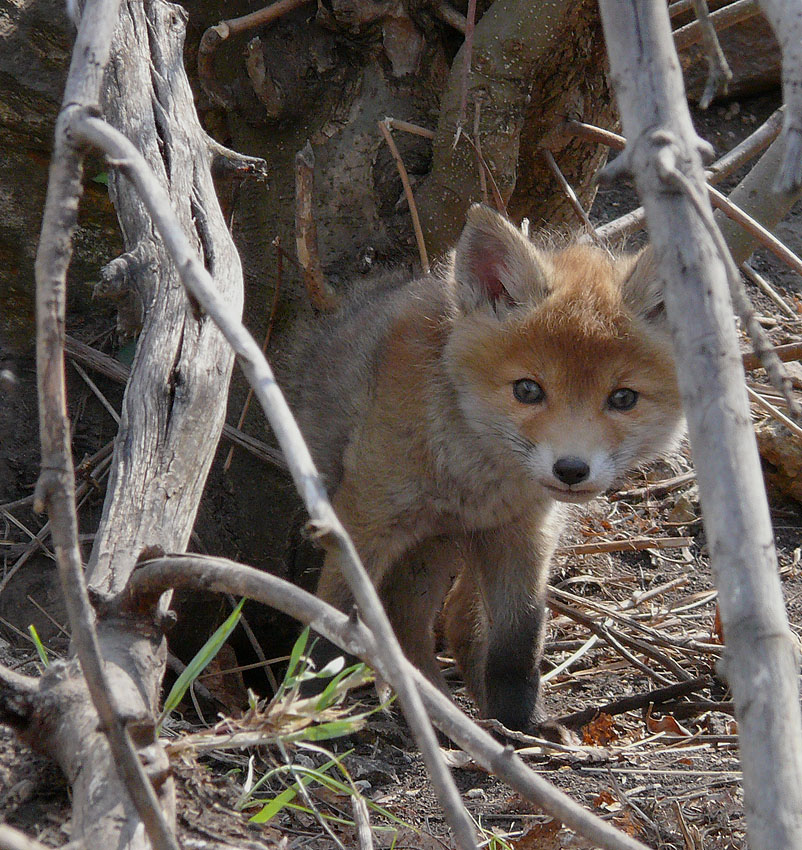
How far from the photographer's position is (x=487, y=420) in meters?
3.31

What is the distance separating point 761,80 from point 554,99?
148 inches

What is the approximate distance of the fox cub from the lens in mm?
3188

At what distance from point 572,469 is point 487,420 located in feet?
1.35

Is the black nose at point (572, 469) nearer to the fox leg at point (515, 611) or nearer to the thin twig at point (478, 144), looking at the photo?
the fox leg at point (515, 611)

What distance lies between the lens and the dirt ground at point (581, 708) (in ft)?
7.80

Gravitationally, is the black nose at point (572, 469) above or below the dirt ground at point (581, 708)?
above

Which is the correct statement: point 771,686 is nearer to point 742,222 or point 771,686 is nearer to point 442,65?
point 742,222

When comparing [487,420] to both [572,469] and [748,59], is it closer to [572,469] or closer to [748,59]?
[572,469]

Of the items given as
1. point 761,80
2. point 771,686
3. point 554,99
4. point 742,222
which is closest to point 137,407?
point 771,686

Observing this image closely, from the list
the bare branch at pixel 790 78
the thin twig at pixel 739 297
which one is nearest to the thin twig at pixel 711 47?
the bare branch at pixel 790 78

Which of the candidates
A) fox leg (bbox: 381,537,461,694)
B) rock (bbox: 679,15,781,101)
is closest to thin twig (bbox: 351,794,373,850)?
fox leg (bbox: 381,537,461,694)

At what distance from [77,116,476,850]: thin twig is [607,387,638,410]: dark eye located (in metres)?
1.98

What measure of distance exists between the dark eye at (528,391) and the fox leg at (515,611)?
2.22ft

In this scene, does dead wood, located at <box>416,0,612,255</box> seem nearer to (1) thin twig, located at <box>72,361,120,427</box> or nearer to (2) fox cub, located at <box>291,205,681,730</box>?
(2) fox cub, located at <box>291,205,681,730</box>
